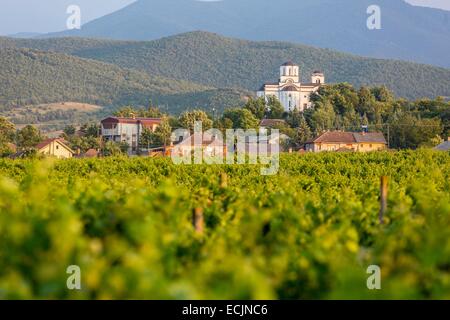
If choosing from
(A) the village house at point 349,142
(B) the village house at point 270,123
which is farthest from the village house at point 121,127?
(A) the village house at point 349,142

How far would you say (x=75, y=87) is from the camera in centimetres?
14262

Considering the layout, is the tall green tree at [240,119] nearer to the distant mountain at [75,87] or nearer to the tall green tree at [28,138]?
the tall green tree at [28,138]

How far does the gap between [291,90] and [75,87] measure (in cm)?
3377

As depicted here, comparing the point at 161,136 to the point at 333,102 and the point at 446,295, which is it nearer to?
the point at 333,102

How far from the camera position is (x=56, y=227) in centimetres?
439

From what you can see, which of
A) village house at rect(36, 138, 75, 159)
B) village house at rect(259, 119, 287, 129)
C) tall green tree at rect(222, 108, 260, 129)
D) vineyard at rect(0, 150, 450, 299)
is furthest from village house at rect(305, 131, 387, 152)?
vineyard at rect(0, 150, 450, 299)

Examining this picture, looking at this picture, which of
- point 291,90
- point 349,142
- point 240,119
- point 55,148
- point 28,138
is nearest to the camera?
point 55,148

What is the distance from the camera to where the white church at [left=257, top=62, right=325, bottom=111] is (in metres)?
134

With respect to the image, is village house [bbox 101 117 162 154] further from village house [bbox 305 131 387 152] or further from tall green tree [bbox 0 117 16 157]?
village house [bbox 305 131 387 152]

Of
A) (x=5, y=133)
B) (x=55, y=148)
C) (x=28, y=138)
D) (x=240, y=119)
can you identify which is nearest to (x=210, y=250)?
(x=55, y=148)

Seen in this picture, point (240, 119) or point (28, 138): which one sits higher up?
point (240, 119)

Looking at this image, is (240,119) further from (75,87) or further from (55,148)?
(75,87)

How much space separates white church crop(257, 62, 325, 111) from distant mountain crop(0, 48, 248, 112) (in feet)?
19.4

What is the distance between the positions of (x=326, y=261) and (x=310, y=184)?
16.2 m
